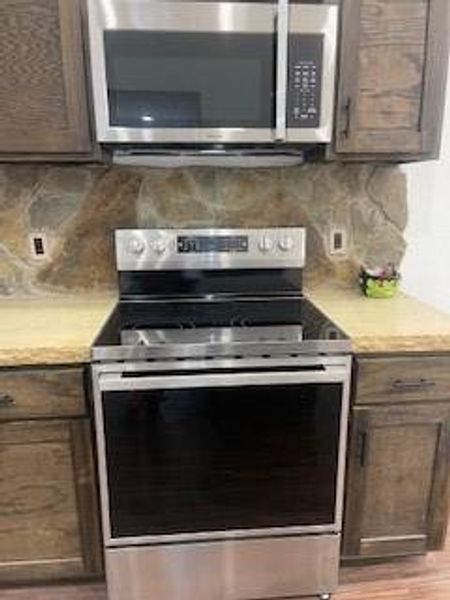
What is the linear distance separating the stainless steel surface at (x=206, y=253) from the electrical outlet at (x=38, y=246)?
31 cm

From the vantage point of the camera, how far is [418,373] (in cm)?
148

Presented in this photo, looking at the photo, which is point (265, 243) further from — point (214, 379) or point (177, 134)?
point (214, 379)

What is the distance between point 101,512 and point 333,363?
836mm

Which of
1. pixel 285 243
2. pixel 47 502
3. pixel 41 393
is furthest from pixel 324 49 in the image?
pixel 47 502

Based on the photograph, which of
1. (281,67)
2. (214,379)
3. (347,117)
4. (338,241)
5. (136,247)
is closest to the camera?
(214,379)

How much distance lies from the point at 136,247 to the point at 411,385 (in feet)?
3.50

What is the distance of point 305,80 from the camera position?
1.50m

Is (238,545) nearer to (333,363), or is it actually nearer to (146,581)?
(146,581)

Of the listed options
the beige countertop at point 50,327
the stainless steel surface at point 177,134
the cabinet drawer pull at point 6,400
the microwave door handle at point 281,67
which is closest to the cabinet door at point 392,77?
the microwave door handle at point 281,67

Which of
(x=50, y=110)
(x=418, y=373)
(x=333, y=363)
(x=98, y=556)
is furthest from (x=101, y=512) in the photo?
(x=50, y=110)

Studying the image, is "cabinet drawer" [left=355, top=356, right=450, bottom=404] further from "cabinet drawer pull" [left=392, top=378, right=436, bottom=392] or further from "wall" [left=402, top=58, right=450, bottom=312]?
"wall" [left=402, top=58, right=450, bottom=312]

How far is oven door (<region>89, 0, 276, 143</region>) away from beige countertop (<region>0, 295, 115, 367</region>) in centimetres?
59

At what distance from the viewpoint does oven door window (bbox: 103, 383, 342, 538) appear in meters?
1.39

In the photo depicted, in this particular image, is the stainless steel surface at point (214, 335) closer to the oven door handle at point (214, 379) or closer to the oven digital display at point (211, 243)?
the oven door handle at point (214, 379)
